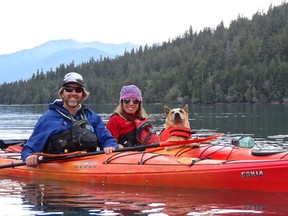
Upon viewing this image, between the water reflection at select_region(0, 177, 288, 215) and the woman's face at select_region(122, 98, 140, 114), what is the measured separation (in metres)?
2.52

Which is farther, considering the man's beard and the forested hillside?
the forested hillside

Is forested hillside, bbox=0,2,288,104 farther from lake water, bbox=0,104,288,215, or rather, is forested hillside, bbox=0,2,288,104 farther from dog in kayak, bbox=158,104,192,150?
lake water, bbox=0,104,288,215

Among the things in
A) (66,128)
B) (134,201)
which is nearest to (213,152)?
(134,201)

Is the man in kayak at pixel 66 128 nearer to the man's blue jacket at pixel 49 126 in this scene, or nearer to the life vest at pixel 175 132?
the man's blue jacket at pixel 49 126

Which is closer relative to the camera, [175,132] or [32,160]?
[32,160]

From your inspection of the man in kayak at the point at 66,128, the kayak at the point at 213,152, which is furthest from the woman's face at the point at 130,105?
the man in kayak at the point at 66,128

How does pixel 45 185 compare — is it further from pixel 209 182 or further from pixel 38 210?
pixel 209 182

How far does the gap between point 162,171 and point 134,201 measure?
4.35 ft

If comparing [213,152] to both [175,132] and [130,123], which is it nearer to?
[175,132]

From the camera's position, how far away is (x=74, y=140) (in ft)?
39.8

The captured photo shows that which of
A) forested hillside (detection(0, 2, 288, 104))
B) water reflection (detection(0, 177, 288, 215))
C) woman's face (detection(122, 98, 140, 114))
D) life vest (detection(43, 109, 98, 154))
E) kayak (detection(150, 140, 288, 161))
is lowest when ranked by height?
water reflection (detection(0, 177, 288, 215))

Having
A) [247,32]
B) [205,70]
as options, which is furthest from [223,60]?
[247,32]

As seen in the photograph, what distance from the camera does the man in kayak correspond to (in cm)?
1184

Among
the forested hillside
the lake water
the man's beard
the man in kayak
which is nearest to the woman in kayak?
the man in kayak
